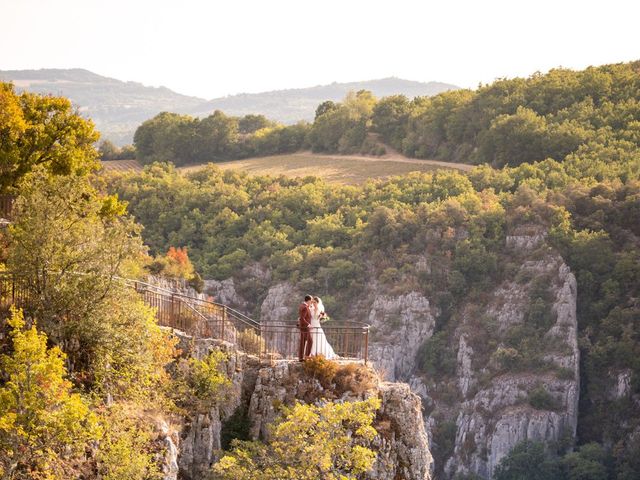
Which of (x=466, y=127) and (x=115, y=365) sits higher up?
(x=466, y=127)

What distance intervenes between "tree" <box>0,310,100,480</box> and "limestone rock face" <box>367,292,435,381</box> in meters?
54.1

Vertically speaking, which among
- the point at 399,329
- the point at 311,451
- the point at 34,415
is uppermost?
the point at 34,415

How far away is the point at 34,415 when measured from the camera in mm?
21672

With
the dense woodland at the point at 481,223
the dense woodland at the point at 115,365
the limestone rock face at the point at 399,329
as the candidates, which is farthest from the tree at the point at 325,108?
the dense woodland at the point at 115,365

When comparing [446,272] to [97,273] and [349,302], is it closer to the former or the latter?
[349,302]

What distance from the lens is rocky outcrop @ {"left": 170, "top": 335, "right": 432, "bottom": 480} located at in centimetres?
2766

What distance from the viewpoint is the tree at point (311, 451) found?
25.3 meters

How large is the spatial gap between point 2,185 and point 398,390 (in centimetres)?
1252

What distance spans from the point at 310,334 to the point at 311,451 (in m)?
3.74

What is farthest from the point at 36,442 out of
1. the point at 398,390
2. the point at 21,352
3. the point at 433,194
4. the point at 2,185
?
the point at 433,194

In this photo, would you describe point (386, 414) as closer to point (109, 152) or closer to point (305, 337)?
point (305, 337)

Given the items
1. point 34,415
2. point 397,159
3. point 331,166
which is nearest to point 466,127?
point 397,159

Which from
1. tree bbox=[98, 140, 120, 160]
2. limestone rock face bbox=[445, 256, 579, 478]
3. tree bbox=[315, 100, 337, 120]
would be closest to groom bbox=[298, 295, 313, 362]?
limestone rock face bbox=[445, 256, 579, 478]

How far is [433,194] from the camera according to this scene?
3548 inches
